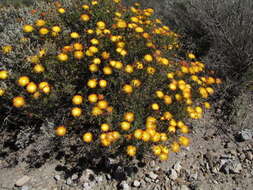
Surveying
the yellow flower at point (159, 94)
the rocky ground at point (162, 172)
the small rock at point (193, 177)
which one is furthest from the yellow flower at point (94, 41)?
the small rock at point (193, 177)

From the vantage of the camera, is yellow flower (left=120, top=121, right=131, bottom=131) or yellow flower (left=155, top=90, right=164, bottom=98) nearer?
yellow flower (left=120, top=121, right=131, bottom=131)

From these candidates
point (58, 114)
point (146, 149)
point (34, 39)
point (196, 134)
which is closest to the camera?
point (146, 149)

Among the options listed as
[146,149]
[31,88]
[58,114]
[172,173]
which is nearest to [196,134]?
[172,173]

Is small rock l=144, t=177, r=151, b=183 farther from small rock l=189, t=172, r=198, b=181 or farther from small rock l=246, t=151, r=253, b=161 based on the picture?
small rock l=246, t=151, r=253, b=161

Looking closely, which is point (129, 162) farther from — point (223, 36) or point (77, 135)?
point (223, 36)

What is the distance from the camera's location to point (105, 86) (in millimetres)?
3557

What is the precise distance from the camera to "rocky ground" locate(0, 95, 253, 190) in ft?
10.7

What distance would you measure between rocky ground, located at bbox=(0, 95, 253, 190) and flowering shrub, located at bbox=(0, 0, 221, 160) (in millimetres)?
316

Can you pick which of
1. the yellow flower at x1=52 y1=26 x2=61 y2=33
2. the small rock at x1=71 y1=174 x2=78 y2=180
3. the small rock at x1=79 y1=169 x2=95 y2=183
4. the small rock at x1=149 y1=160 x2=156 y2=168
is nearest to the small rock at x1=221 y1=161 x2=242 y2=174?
the small rock at x1=149 y1=160 x2=156 y2=168

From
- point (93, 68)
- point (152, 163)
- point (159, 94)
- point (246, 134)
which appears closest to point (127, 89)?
point (159, 94)

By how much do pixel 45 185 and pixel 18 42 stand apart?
2.34 metres

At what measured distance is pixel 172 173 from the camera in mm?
3402

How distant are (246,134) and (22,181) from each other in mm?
3320

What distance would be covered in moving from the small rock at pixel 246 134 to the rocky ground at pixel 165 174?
0.05 feet
